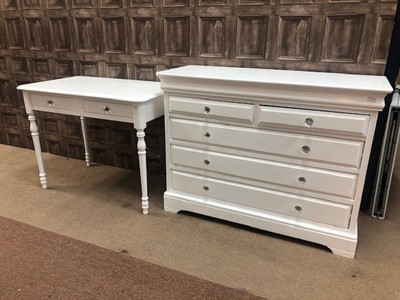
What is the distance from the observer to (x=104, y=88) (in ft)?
7.88

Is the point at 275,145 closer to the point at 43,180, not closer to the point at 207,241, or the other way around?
the point at 207,241

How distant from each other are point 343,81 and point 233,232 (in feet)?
3.68

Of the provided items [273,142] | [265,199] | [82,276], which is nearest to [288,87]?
[273,142]

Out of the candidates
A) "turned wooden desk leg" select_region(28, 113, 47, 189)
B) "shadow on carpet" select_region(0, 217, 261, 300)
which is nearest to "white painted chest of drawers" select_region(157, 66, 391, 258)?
"shadow on carpet" select_region(0, 217, 261, 300)

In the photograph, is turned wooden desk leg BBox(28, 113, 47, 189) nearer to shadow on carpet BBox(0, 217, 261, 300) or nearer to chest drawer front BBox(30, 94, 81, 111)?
chest drawer front BBox(30, 94, 81, 111)

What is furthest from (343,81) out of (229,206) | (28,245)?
(28,245)

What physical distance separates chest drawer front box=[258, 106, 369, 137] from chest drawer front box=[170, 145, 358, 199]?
0.81 feet

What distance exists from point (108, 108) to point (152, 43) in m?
0.74

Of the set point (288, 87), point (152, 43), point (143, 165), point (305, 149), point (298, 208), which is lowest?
point (298, 208)

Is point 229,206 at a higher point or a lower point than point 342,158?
lower

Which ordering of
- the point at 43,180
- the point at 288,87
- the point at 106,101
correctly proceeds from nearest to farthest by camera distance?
the point at 288,87, the point at 106,101, the point at 43,180

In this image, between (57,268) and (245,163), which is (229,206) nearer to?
(245,163)

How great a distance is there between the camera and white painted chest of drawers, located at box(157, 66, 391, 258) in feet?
5.79

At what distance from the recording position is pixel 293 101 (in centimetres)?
182
